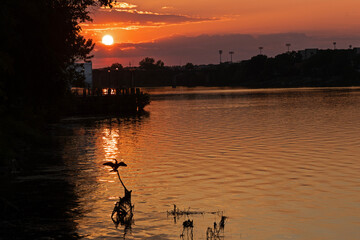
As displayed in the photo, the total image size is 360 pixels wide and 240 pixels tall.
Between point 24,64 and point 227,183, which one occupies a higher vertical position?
point 24,64

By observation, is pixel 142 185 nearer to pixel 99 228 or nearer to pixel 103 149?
pixel 99 228

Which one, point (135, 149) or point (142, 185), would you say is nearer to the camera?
point (142, 185)

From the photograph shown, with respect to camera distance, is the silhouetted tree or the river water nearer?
the silhouetted tree

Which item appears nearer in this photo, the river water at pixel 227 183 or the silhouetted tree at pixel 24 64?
the silhouetted tree at pixel 24 64

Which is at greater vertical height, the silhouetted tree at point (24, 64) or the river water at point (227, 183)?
the silhouetted tree at point (24, 64)

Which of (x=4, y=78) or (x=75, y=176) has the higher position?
(x=4, y=78)

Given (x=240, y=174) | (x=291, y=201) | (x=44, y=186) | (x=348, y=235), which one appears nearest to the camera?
(x=348, y=235)

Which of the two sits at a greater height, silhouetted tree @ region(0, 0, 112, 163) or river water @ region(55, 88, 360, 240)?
silhouetted tree @ region(0, 0, 112, 163)

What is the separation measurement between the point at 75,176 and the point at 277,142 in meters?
18.7

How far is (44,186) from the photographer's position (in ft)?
84.0

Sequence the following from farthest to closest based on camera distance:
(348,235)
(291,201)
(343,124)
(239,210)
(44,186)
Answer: (343,124) < (44,186) < (291,201) < (239,210) < (348,235)

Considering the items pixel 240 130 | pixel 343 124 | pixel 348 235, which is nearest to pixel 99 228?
pixel 348 235

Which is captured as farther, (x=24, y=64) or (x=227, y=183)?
(x=227, y=183)

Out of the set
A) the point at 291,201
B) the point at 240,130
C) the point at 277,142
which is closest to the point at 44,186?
the point at 291,201
